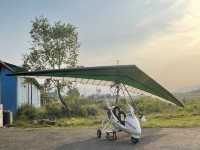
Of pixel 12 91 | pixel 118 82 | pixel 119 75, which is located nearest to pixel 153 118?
pixel 118 82

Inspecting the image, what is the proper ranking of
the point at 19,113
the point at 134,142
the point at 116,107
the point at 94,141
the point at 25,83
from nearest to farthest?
the point at 134,142 < the point at 94,141 < the point at 116,107 < the point at 19,113 < the point at 25,83

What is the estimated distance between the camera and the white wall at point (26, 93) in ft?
101

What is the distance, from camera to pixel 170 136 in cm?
1483

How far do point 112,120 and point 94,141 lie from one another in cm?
122

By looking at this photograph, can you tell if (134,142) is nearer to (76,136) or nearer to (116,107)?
(116,107)

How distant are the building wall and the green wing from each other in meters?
14.6

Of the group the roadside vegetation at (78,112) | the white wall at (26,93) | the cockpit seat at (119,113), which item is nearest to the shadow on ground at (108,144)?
the cockpit seat at (119,113)

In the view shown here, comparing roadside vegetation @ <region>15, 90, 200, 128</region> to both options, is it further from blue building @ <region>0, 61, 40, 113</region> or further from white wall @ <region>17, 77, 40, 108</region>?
white wall @ <region>17, 77, 40, 108</region>

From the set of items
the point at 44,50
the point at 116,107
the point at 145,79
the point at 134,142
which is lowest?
the point at 134,142

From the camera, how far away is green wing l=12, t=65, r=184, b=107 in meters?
13.9

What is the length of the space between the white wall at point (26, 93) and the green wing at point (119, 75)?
1520 cm

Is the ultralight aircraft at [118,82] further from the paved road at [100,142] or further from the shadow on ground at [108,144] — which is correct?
the paved road at [100,142]

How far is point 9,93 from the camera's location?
29.9 metres

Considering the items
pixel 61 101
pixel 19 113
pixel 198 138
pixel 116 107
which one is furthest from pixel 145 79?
pixel 61 101
